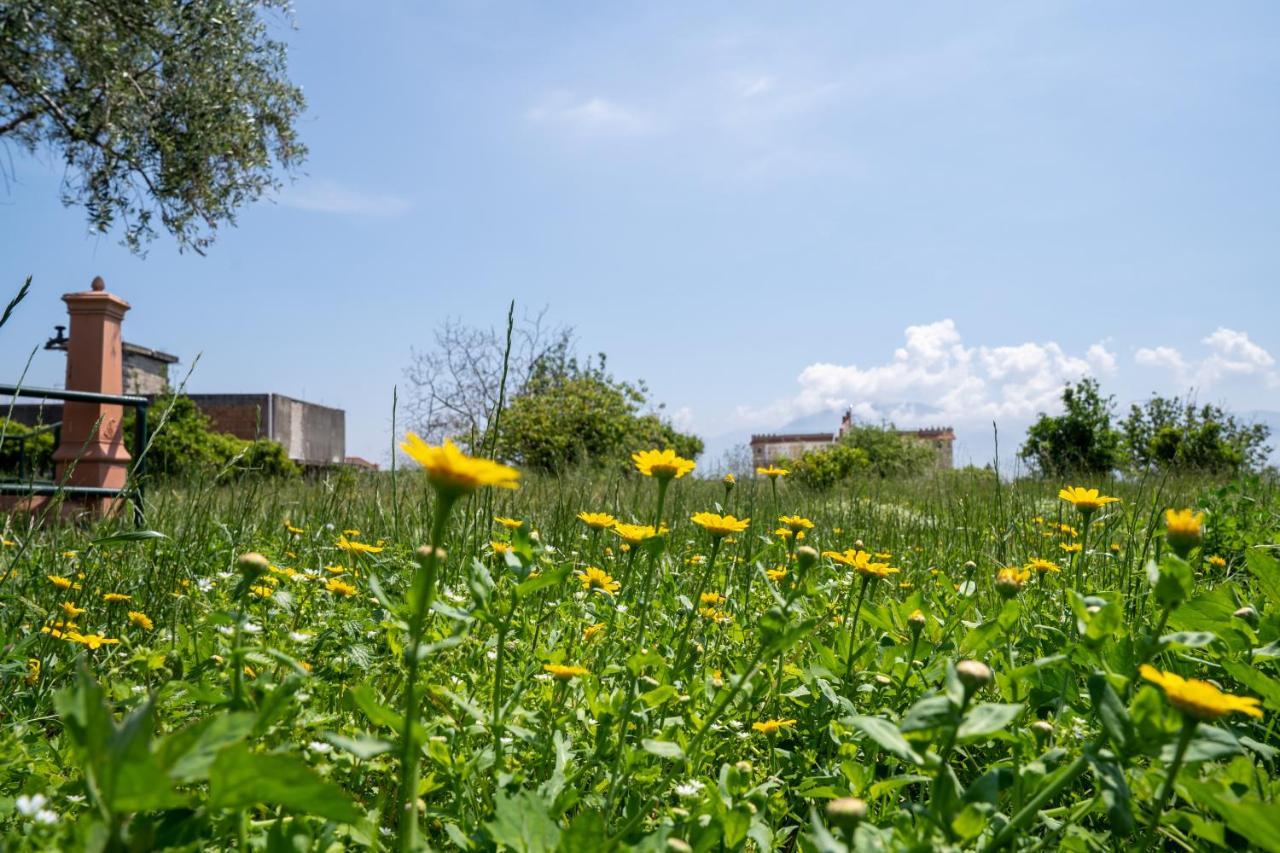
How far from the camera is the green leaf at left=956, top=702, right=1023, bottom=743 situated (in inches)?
28.7

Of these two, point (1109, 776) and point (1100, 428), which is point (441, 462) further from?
point (1100, 428)

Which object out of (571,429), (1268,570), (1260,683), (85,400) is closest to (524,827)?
(1260,683)

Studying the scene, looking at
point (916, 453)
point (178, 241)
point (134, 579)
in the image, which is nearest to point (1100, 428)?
point (916, 453)

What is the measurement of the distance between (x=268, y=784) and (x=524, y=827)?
0.28 meters

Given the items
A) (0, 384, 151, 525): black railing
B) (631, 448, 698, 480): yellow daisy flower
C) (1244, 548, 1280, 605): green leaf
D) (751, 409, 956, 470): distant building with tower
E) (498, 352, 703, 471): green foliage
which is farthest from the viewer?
(751, 409, 956, 470): distant building with tower

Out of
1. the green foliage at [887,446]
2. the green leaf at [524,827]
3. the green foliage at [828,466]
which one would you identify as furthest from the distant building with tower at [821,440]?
the green leaf at [524,827]

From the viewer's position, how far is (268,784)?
598 millimetres

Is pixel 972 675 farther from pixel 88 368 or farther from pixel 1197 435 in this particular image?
pixel 1197 435

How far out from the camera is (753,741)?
155 centimetres

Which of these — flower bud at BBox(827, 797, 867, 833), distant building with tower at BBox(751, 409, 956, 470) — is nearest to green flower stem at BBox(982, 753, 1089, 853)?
flower bud at BBox(827, 797, 867, 833)

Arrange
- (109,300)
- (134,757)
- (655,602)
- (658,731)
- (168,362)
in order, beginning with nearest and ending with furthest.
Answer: (134,757)
(658,731)
(655,602)
(109,300)
(168,362)

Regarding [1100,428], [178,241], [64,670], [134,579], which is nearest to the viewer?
[64,670]

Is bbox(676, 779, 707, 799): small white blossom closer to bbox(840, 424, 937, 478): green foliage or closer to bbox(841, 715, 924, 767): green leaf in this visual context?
bbox(841, 715, 924, 767): green leaf

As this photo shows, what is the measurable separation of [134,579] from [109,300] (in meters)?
5.49
